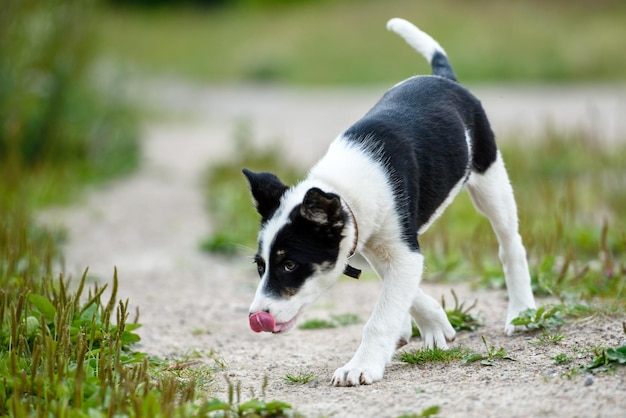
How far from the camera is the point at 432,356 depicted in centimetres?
482

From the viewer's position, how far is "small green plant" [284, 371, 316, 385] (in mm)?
4613

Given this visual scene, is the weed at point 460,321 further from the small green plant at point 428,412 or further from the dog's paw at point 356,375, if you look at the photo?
the small green plant at point 428,412

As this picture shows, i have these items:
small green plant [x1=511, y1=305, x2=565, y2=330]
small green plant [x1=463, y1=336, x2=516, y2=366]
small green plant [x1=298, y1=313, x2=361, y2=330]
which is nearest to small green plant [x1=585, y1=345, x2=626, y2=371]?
small green plant [x1=463, y1=336, x2=516, y2=366]

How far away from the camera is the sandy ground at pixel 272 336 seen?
13.2 feet

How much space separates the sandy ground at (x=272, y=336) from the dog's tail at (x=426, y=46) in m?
1.55

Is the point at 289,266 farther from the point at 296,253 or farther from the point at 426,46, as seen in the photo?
the point at 426,46

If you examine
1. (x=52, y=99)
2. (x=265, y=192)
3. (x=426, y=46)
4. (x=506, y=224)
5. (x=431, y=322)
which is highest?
(x=52, y=99)

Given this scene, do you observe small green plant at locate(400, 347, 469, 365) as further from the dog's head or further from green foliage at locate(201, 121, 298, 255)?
green foliage at locate(201, 121, 298, 255)

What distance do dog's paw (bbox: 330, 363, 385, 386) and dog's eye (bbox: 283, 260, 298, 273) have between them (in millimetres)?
548

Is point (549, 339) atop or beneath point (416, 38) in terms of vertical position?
beneath

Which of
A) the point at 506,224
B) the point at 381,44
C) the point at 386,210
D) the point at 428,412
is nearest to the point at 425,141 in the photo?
the point at 386,210

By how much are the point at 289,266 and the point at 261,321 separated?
30cm

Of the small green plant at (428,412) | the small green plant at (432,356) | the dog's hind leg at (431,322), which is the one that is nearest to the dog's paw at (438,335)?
the dog's hind leg at (431,322)

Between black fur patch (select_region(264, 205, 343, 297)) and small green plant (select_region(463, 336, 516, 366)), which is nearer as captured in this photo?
black fur patch (select_region(264, 205, 343, 297))
